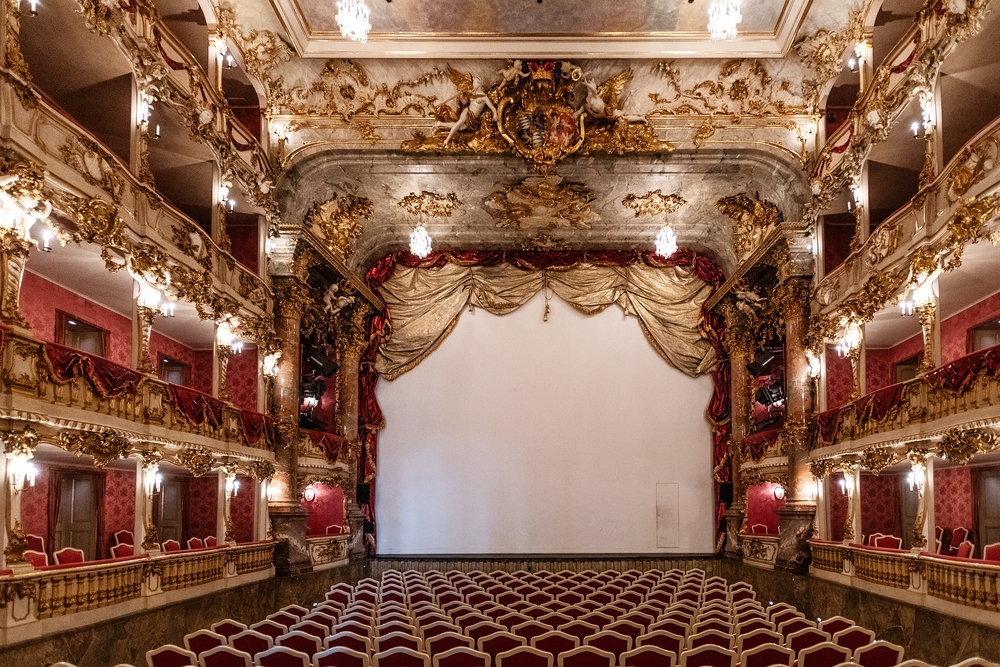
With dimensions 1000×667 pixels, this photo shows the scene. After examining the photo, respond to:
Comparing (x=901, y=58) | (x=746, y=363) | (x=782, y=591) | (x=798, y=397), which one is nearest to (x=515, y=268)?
(x=746, y=363)

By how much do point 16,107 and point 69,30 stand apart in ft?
9.75

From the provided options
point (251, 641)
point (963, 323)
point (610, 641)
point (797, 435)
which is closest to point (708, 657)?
point (610, 641)

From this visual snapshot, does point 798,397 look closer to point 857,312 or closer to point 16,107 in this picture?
point 857,312

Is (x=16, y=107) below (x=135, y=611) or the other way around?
the other way around

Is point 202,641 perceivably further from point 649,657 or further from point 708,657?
point 708,657

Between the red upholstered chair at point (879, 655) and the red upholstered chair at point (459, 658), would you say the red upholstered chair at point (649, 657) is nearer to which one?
the red upholstered chair at point (459, 658)

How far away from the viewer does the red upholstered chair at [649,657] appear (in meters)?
6.98

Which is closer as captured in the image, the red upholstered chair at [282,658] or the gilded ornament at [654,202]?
the red upholstered chair at [282,658]

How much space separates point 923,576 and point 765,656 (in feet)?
18.4

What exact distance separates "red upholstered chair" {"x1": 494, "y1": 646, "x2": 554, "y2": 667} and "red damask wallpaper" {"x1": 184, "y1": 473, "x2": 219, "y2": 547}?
547 inches

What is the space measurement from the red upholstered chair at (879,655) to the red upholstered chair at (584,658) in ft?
6.67

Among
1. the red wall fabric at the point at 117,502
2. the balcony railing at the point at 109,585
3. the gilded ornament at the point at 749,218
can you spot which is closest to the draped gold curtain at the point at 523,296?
the gilded ornament at the point at 749,218

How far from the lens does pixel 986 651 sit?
9.80 meters

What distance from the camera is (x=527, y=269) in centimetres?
2377
